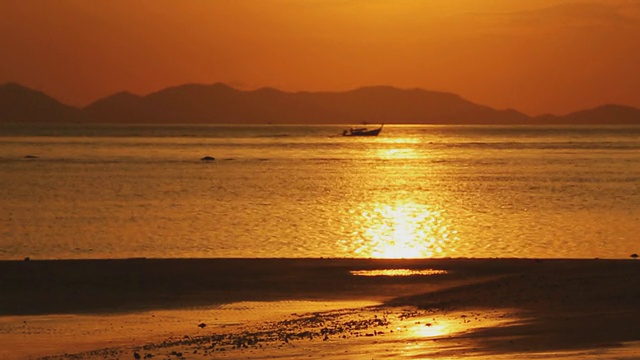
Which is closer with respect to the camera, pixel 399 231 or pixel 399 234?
pixel 399 234

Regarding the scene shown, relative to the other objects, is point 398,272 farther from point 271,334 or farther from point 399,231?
point 399,231

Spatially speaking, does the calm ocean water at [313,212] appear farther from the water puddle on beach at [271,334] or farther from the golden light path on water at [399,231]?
the water puddle on beach at [271,334]

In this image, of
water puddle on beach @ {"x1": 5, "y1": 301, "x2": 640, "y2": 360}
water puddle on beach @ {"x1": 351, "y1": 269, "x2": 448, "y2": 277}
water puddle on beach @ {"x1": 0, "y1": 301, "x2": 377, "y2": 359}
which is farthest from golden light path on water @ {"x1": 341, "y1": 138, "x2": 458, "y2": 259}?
water puddle on beach @ {"x1": 5, "y1": 301, "x2": 640, "y2": 360}

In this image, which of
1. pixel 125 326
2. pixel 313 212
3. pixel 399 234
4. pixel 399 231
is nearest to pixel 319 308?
pixel 125 326

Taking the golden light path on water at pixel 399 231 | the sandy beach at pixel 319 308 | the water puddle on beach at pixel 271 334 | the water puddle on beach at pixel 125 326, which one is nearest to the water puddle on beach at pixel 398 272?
the sandy beach at pixel 319 308

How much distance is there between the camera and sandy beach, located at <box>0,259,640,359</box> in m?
16.0

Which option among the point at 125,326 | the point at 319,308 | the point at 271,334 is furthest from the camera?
the point at 319,308

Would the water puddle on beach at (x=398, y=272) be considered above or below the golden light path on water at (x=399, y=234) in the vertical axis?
below

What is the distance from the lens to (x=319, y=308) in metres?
20.9

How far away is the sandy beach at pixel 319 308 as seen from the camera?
1596 centimetres

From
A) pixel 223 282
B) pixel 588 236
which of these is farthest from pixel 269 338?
pixel 588 236

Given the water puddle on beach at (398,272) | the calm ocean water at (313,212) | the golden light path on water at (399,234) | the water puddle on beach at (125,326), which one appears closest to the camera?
the water puddle on beach at (125,326)

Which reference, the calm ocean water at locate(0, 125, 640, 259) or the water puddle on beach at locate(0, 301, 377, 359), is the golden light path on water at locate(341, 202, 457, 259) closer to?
the calm ocean water at locate(0, 125, 640, 259)

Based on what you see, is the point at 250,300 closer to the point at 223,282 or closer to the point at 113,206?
the point at 223,282
